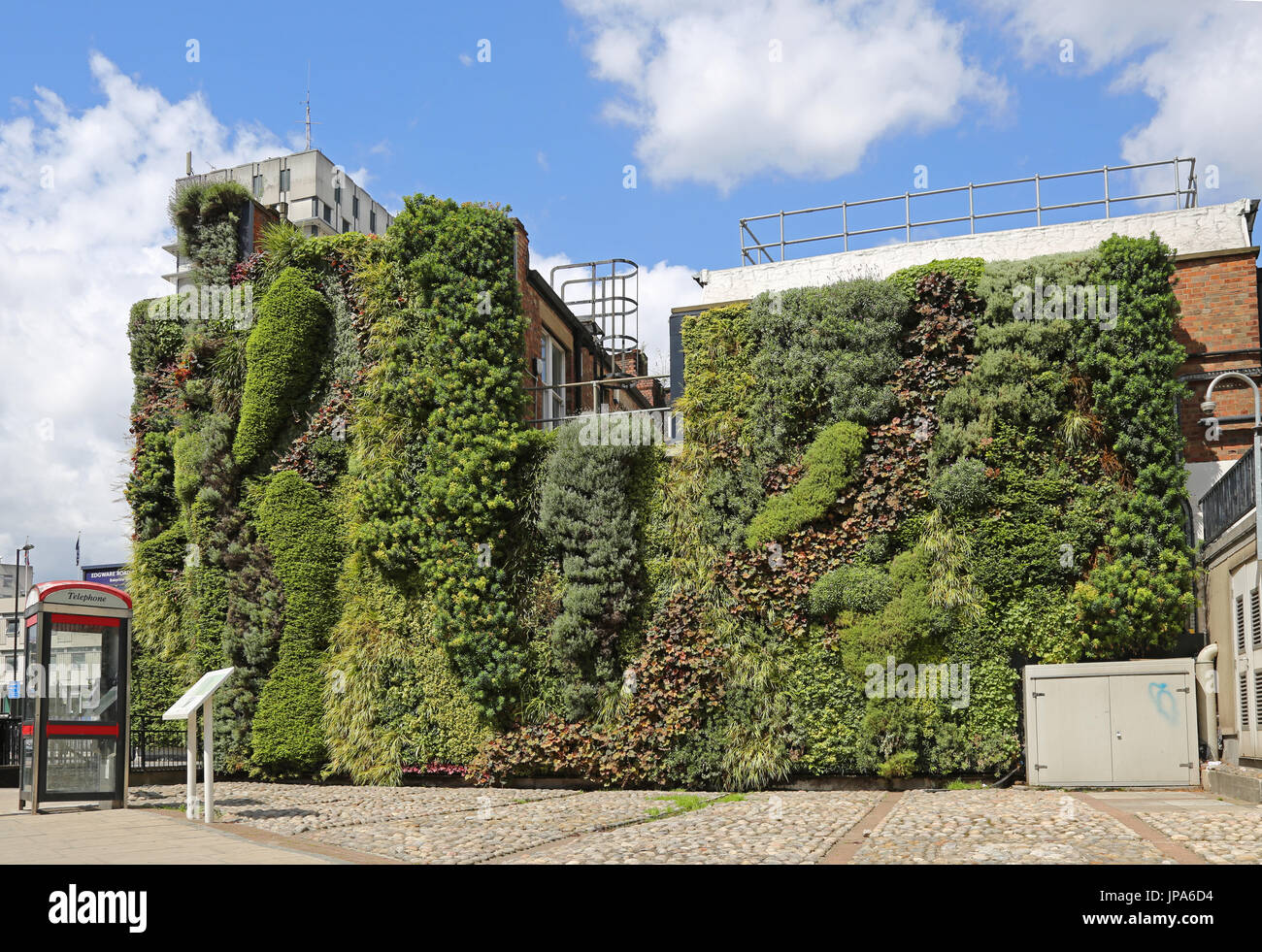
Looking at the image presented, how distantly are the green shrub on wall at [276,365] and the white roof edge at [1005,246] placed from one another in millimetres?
7282

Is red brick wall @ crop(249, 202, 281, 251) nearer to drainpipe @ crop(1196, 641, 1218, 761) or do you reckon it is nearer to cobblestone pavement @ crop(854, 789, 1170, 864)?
cobblestone pavement @ crop(854, 789, 1170, 864)

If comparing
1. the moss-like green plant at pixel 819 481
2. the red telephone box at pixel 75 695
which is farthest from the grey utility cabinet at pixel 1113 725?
the red telephone box at pixel 75 695

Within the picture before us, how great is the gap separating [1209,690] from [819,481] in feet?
19.7

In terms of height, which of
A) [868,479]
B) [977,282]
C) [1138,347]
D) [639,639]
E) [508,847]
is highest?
[977,282]

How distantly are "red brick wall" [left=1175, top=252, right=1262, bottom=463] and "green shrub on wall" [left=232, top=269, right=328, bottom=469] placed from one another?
1459cm

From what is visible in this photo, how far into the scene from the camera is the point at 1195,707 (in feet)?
45.6

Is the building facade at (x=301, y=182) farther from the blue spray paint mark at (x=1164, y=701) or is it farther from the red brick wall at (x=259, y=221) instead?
the blue spray paint mark at (x=1164, y=701)

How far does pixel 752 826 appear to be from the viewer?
1106cm

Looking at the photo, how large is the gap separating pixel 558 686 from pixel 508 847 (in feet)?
23.0

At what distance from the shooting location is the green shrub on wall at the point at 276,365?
19000 millimetres

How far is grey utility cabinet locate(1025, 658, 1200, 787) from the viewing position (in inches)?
551

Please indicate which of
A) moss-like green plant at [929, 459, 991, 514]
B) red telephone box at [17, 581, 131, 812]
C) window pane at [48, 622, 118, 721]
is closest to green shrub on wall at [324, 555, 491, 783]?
red telephone box at [17, 581, 131, 812]
